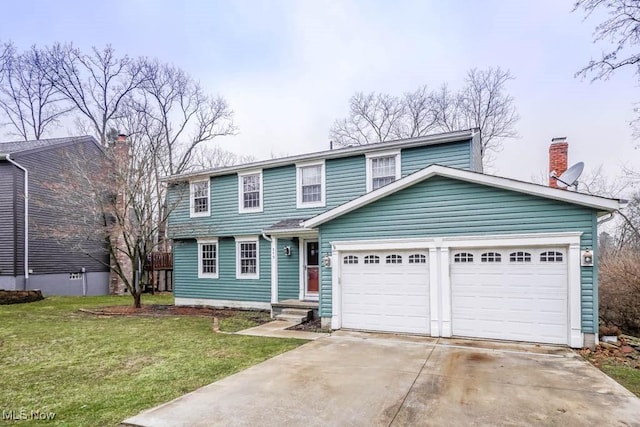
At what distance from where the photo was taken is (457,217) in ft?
26.3

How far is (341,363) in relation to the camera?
6180mm

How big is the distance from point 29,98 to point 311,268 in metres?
23.7

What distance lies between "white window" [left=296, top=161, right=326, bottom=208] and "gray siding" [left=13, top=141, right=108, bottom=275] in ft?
33.3

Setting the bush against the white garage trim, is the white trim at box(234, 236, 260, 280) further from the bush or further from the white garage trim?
the bush

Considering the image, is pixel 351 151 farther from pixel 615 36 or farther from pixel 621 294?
pixel 621 294

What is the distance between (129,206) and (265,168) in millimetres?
4984

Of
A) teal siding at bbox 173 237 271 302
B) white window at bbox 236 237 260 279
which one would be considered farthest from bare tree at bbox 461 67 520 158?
teal siding at bbox 173 237 271 302

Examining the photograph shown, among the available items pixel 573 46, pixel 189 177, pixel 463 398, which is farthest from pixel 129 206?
pixel 573 46

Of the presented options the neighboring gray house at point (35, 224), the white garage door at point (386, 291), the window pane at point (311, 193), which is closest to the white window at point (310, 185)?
the window pane at point (311, 193)

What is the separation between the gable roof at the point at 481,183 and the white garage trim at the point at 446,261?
0.65m

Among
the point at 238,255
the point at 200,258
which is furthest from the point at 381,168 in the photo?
the point at 200,258

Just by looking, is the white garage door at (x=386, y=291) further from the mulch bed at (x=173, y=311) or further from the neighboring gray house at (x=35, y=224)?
the neighboring gray house at (x=35, y=224)

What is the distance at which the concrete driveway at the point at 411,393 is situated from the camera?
401 cm

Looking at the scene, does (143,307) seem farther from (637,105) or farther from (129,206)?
(637,105)
